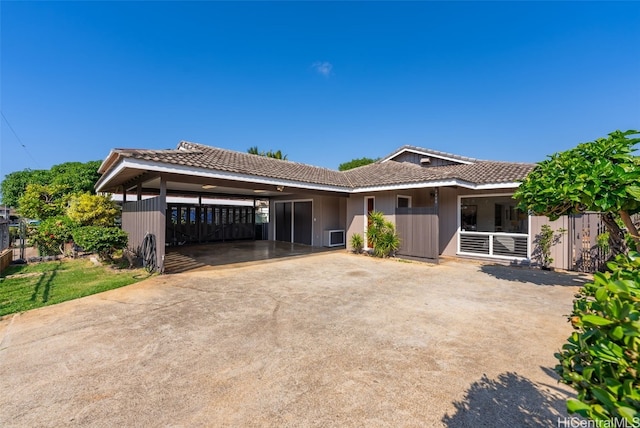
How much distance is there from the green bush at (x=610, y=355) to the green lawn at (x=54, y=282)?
7539mm

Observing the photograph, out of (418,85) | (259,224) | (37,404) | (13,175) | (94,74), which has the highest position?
(418,85)

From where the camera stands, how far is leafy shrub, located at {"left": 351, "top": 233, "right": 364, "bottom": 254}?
11699 millimetres

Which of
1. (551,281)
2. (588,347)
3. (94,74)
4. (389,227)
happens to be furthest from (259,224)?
(588,347)

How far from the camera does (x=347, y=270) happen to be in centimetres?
849

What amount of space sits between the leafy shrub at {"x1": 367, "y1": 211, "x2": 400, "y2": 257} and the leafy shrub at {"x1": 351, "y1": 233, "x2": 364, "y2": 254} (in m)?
0.70

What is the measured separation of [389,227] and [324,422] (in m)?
8.93

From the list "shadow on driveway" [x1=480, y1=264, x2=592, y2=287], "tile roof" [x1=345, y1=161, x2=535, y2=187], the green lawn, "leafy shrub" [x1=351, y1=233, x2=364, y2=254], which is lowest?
"shadow on driveway" [x1=480, y1=264, x2=592, y2=287]

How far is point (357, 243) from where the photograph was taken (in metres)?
11.7

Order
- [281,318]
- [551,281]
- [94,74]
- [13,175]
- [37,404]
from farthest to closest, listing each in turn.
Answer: [13,175] < [94,74] < [551,281] < [281,318] < [37,404]

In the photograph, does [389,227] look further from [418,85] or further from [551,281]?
[418,85]

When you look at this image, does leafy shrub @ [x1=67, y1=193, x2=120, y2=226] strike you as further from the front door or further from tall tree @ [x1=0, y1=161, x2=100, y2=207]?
tall tree @ [x1=0, y1=161, x2=100, y2=207]

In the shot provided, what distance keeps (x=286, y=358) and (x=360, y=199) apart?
9.49m

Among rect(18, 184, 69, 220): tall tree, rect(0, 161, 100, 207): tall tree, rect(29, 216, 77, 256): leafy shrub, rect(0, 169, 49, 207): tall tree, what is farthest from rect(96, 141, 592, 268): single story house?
rect(0, 169, 49, 207): tall tree

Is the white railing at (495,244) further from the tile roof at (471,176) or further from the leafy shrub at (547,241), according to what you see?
the tile roof at (471,176)
